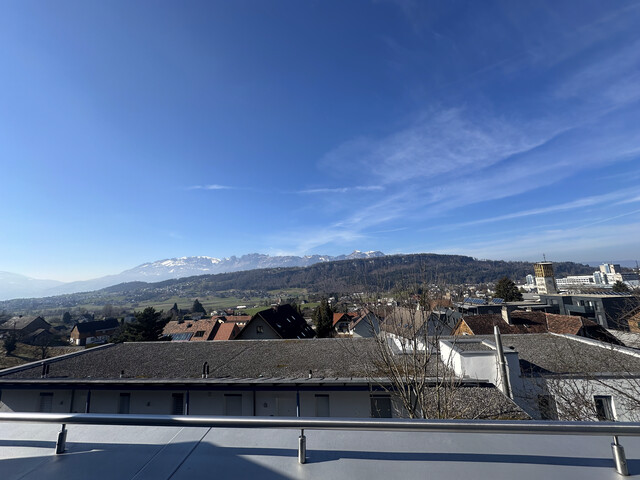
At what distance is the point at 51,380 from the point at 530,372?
14640mm

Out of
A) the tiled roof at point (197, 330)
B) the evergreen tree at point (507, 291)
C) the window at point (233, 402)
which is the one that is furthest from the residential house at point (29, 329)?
the evergreen tree at point (507, 291)

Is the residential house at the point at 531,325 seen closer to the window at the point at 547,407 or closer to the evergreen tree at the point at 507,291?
the window at the point at 547,407

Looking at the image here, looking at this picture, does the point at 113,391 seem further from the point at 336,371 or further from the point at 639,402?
the point at 639,402

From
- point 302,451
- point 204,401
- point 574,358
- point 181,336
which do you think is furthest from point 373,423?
point 181,336

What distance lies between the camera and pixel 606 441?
1.73 meters

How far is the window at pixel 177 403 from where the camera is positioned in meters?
9.27

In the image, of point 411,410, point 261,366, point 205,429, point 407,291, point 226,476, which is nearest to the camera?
point 226,476

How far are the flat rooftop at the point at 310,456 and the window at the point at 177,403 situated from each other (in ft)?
28.2

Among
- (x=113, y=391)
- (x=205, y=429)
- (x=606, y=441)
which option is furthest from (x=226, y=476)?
(x=113, y=391)

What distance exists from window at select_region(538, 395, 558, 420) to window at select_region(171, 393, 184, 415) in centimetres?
1050

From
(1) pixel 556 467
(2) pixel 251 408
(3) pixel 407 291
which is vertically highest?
(3) pixel 407 291

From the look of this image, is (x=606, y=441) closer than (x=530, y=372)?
Yes

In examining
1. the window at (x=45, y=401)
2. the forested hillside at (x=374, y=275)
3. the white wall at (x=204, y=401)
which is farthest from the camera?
the window at (x=45, y=401)

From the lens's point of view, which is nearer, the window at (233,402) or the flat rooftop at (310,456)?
the flat rooftop at (310,456)
